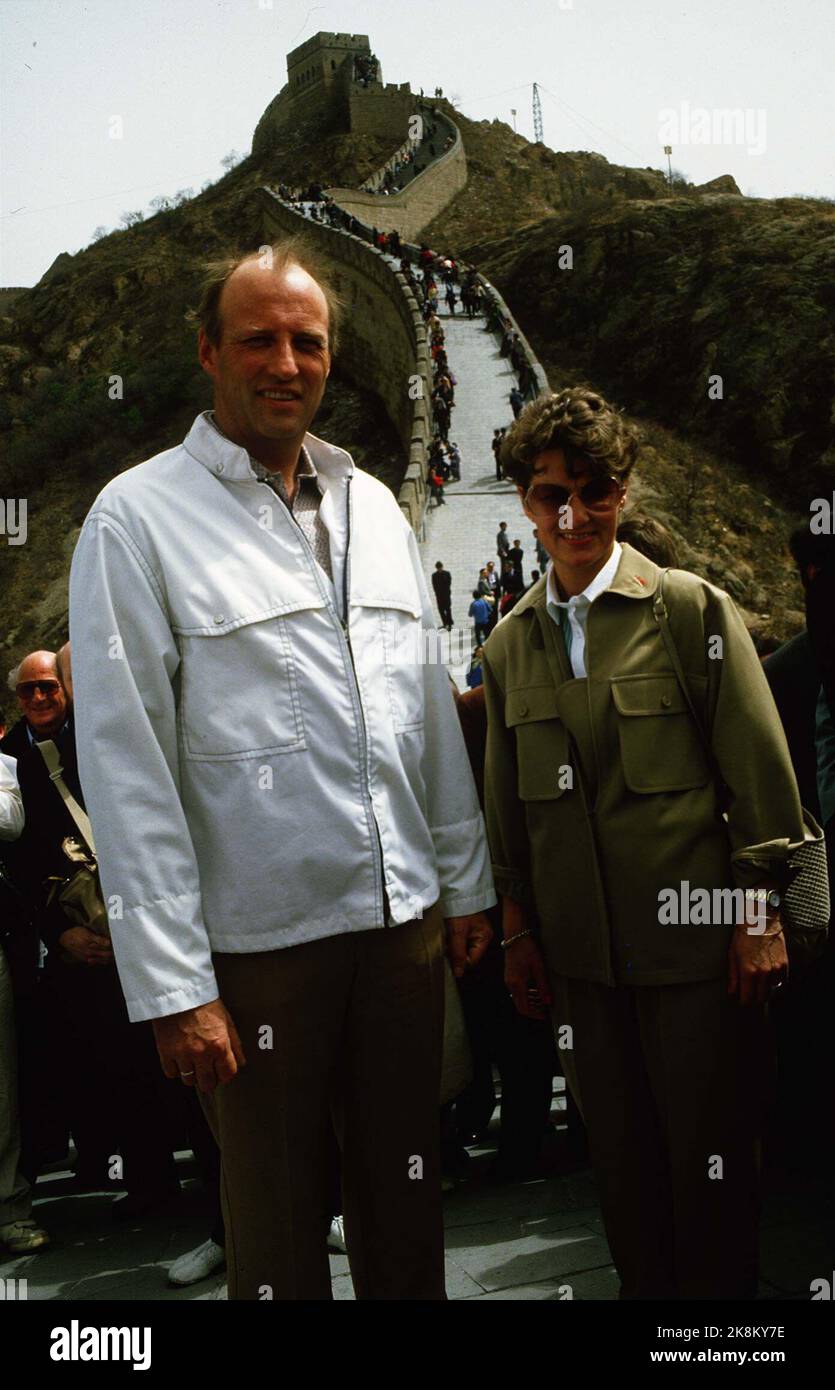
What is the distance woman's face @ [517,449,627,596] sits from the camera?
9.05 ft

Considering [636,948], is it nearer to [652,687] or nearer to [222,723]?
[652,687]

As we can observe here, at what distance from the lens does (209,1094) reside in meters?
2.29

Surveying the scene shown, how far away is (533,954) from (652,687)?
712 millimetres

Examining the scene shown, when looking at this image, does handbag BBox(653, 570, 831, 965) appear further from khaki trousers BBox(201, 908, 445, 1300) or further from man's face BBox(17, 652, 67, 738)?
man's face BBox(17, 652, 67, 738)

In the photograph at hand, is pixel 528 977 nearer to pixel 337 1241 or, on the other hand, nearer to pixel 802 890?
pixel 802 890

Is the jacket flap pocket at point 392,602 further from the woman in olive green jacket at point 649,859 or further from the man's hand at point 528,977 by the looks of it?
the man's hand at point 528,977

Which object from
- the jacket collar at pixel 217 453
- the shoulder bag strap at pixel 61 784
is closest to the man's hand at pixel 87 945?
Answer: the shoulder bag strap at pixel 61 784

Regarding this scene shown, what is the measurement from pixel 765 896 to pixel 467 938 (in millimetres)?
651

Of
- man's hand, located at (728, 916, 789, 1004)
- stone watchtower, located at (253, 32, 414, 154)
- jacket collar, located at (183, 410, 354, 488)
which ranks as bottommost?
man's hand, located at (728, 916, 789, 1004)

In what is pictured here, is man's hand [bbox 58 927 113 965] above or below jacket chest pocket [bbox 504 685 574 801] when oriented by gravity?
below

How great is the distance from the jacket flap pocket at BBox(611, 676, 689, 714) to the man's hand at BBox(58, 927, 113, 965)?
7.63ft

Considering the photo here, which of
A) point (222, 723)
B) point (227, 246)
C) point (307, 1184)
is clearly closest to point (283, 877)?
point (222, 723)

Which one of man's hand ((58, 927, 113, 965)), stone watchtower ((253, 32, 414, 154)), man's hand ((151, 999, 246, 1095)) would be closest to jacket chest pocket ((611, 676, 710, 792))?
man's hand ((151, 999, 246, 1095))

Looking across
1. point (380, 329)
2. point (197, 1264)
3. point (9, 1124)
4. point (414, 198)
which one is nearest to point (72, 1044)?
point (9, 1124)
